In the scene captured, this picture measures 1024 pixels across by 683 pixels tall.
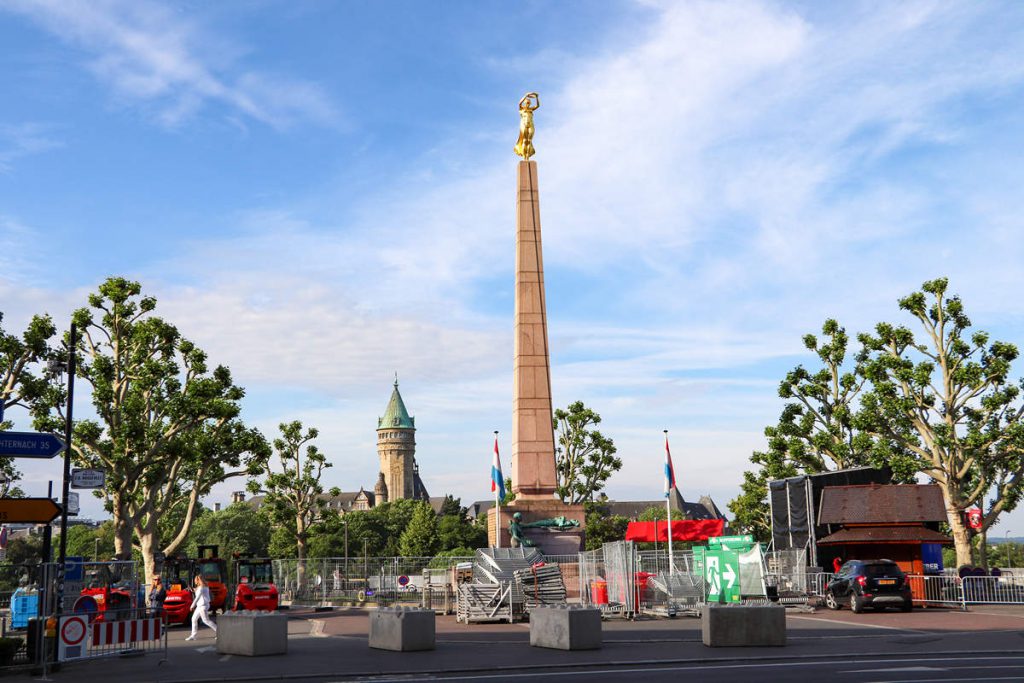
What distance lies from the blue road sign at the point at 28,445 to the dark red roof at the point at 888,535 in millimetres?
27171

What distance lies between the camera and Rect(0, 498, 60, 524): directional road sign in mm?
16406

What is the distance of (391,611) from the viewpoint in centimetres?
1861

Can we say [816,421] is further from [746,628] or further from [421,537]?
[421,537]

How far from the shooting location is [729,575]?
2714cm

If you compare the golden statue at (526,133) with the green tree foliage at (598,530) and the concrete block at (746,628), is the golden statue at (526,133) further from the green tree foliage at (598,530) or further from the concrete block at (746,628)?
the green tree foliage at (598,530)

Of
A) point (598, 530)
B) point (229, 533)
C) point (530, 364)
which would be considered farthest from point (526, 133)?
point (229, 533)

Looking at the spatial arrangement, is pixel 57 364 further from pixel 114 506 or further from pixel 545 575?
pixel 114 506

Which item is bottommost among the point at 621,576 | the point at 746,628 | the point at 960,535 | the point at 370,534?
the point at 370,534

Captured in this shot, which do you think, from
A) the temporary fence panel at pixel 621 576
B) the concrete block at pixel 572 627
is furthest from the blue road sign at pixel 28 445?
the temporary fence panel at pixel 621 576

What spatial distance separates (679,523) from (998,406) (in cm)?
1457

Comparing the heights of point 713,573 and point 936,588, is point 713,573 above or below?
above

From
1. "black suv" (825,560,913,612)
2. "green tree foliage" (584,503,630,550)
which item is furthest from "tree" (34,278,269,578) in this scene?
"green tree foliage" (584,503,630,550)

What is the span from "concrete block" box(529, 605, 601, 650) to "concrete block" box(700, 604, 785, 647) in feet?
7.30

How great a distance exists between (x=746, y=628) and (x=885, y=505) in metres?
19.0
